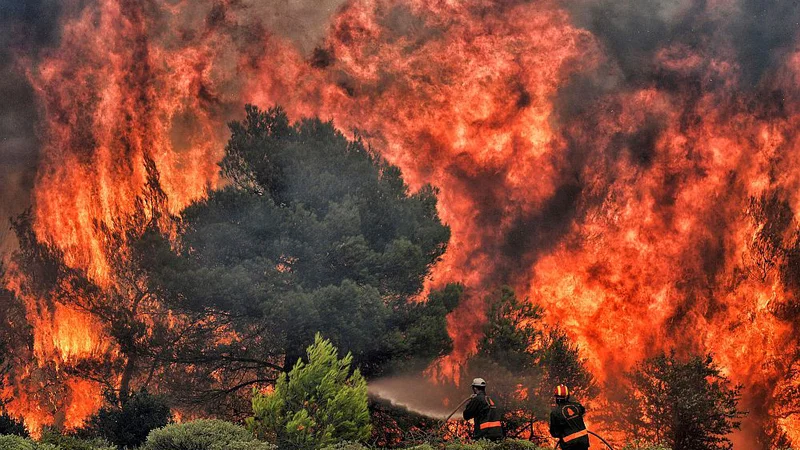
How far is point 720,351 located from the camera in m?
40.2

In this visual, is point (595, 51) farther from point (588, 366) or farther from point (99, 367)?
point (99, 367)

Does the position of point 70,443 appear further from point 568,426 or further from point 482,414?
point 568,426

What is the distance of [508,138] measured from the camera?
144 feet

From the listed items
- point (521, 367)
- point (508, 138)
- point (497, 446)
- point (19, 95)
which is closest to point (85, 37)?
point (19, 95)

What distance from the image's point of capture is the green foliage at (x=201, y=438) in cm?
1975

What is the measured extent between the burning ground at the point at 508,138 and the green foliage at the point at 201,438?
20.1 metres

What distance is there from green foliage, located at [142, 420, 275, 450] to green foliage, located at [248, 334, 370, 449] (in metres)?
0.72

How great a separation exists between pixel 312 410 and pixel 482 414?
3.74m

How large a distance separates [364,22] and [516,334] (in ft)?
58.3

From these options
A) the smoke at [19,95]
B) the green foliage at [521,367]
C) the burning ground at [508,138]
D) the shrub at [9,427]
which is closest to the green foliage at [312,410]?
the shrub at [9,427]

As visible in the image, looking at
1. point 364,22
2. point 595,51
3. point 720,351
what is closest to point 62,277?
point 364,22

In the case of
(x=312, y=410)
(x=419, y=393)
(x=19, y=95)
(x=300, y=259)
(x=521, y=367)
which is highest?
(x=19, y=95)

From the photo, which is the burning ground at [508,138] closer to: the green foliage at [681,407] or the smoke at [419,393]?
the smoke at [419,393]

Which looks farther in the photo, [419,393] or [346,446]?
[419,393]
